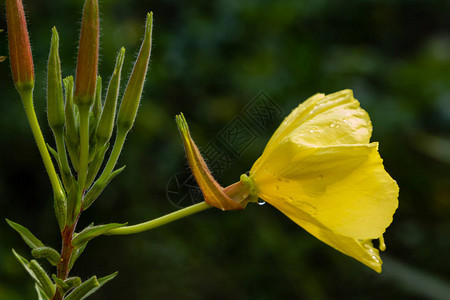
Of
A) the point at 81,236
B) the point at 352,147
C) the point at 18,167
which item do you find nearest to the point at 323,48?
the point at 18,167

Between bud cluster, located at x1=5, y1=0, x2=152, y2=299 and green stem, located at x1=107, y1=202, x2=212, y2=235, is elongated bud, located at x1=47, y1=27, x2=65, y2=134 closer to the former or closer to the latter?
bud cluster, located at x1=5, y1=0, x2=152, y2=299

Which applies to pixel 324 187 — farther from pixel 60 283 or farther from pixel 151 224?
pixel 60 283

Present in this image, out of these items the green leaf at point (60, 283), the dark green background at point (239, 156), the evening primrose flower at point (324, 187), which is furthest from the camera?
the dark green background at point (239, 156)

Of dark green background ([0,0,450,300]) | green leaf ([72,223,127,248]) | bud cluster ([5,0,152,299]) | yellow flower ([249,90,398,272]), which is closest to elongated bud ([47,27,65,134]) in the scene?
bud cluster ([5,0,152,299])

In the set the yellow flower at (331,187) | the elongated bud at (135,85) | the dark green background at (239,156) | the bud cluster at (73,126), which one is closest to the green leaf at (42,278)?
the bud cluster at (73,126)

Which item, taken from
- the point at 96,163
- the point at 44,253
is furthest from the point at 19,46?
the point at 44,253

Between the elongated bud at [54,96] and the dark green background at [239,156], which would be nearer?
the elongated bud at [54,96]

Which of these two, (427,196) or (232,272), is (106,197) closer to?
(232,272)

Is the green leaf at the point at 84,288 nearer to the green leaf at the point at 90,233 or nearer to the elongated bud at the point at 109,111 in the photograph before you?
the green leaf at the point at 90,233
